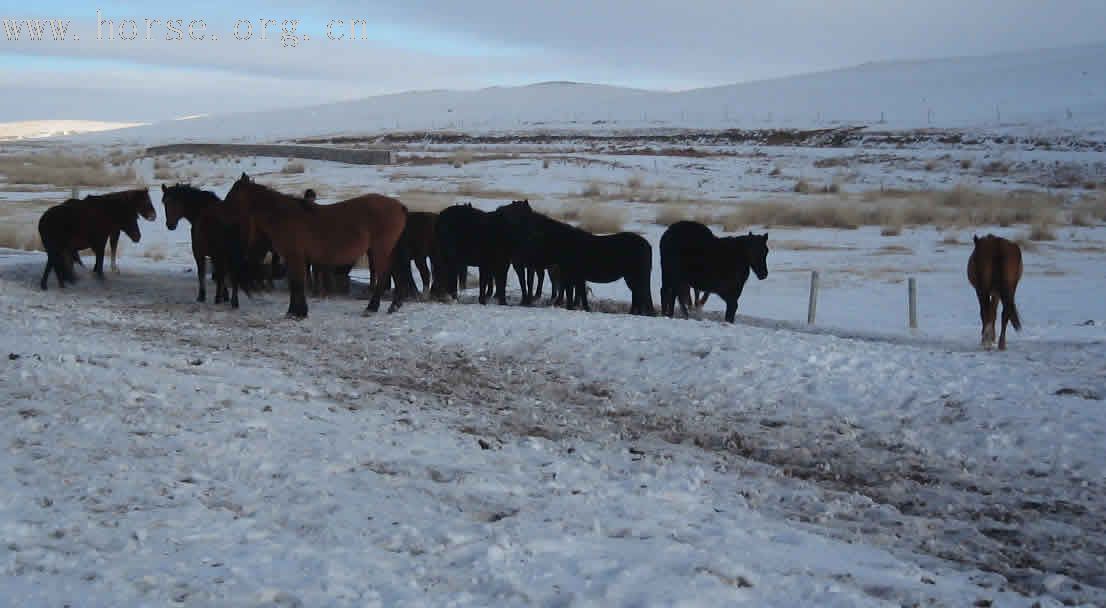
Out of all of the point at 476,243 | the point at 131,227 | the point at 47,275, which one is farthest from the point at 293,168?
the point at 476,243

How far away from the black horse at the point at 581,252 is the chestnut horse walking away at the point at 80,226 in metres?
6.12

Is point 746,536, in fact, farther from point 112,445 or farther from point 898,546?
point 112,445

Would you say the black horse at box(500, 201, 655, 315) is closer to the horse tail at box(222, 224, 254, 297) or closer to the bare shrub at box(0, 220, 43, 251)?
the horse tail at box(222, 224, 254, 297)

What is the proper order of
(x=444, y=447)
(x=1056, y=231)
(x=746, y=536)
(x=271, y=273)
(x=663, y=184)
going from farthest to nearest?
(x=663, y=184), (x=1056, y=231), (x=271, y=273), (x=444, y=447), (x=746, y=536)

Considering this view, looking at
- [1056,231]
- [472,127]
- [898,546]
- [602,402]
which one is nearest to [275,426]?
[602,402]

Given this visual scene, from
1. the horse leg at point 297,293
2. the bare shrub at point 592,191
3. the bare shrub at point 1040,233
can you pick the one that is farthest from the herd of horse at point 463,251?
the bare shrub at point 592,191

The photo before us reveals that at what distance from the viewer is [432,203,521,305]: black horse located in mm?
16047

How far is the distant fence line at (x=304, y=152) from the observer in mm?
54075

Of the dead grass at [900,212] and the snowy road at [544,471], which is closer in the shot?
the snowy road at [544,471]

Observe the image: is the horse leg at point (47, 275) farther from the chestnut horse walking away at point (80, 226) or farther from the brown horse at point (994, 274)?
the brown horse at point (994, 274)

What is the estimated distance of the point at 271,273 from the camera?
15859mm

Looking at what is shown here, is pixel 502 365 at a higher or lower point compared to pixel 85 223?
lower

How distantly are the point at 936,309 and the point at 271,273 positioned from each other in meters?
11.4

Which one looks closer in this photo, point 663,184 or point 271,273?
point 271,273
